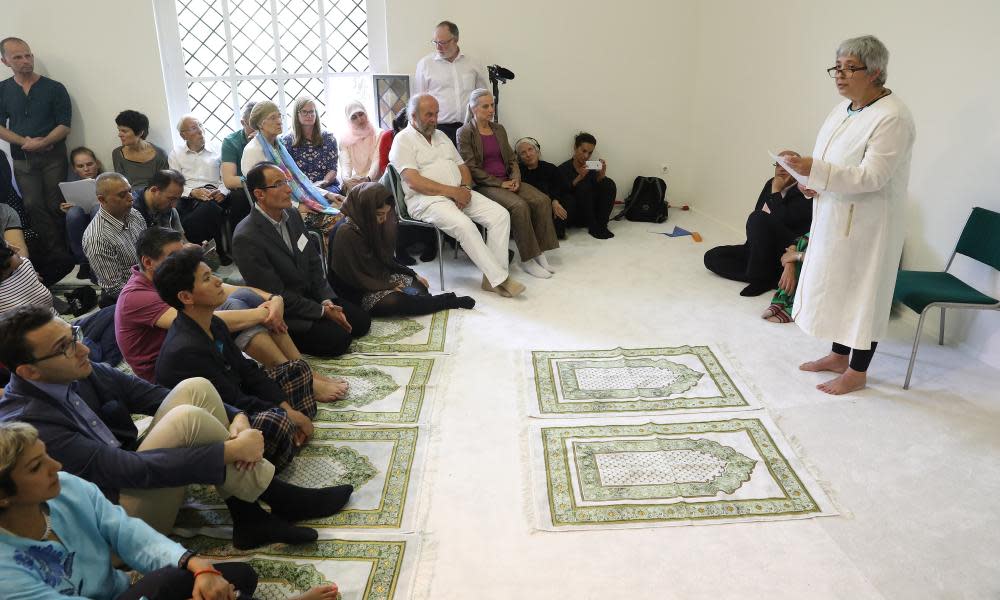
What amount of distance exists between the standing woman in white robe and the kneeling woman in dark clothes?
1996 mm

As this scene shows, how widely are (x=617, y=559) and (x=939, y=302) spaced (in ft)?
6.52

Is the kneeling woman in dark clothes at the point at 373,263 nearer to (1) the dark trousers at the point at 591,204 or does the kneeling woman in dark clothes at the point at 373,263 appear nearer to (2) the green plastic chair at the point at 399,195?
(2) the green plastic chair at the point at 399,195

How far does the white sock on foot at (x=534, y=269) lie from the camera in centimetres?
483

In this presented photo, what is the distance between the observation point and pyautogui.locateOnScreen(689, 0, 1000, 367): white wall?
3.41 m

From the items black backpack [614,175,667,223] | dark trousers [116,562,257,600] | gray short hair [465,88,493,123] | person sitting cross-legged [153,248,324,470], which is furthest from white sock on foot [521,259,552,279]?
dark trousers [116,562,257,600]

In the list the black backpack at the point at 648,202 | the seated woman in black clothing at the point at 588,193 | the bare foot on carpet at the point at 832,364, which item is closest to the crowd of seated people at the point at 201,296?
the seated woman in black clothing at the point at 588,193

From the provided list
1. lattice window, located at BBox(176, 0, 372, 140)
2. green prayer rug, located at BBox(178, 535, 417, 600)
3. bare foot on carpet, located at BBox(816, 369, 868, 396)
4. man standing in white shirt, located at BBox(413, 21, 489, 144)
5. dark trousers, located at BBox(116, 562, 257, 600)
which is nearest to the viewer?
dark trousers, located at BBox(116, 562, 257, 600)

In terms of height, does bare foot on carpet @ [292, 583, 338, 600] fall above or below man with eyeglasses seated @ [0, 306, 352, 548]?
below

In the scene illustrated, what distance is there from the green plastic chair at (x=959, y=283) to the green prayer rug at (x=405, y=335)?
2233mm

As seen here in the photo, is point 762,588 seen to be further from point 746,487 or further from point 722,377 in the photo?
point 722,377

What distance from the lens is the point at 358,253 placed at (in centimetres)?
396

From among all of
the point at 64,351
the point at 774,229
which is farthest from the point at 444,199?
the point at 64,351

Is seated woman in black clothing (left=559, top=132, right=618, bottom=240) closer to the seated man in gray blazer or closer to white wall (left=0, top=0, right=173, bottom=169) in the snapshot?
the seated man in gray blazer

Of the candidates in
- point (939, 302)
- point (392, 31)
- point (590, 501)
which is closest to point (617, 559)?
point (590, 501)
